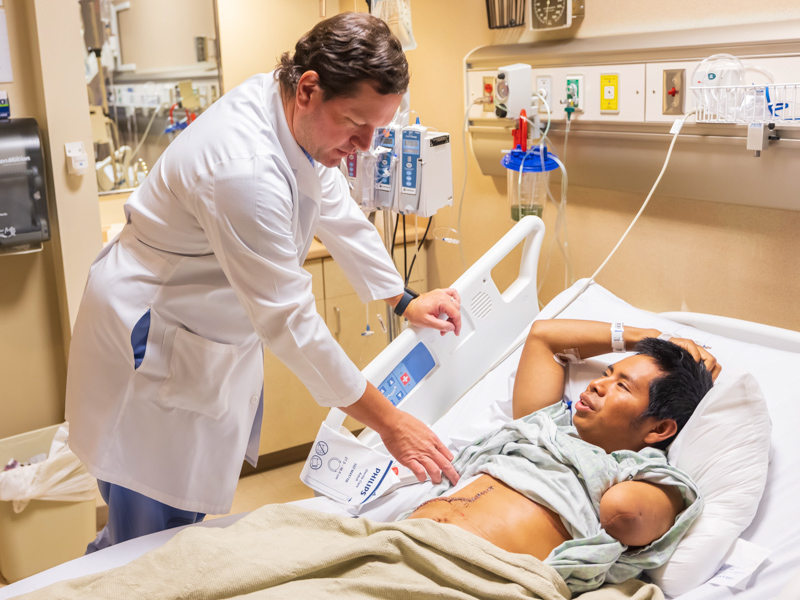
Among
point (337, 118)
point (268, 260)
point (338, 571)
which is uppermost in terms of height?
point (337, 118)

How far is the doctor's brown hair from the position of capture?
1.29 meters

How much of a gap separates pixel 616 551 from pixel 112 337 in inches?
42.9

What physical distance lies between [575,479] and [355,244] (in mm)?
788

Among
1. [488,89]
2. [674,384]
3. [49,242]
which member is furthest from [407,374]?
[49,242]

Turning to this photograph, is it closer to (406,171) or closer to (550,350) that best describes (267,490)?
(406,171)

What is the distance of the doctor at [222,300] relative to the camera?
4.34ft

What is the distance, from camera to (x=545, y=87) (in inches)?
93.7

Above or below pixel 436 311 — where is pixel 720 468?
below

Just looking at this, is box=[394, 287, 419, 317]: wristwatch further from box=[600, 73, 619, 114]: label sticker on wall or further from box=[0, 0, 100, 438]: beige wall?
box=[0, 0, 100, 438]: beige wall

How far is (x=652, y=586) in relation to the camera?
130cm

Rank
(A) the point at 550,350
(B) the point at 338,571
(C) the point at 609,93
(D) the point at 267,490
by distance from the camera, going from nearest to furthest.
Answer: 1. (B) the point at 338,571
2. (A) the point at 550,350
3. (C) the point at 609,93
4. (D) the point at 267,490

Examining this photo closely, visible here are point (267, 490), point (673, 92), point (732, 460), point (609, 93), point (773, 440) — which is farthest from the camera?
point (267, 490)

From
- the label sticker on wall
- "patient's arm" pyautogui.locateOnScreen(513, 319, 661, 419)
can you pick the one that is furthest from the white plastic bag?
the label sticker on wall

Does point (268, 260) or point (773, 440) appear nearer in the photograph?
point (268, 260)
